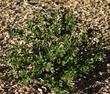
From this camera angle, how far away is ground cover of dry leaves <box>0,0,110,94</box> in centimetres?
637

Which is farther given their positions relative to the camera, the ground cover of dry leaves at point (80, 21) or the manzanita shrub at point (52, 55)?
the ground cover of dry leaves at point (80, 21)

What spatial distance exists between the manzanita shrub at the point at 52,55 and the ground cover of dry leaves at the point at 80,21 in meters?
0.19

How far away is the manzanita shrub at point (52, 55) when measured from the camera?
618 cm

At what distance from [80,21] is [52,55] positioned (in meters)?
1.80

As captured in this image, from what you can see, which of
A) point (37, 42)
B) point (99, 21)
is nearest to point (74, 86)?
point (37, 42)

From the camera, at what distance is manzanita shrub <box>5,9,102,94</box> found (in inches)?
243

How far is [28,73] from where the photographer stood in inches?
246

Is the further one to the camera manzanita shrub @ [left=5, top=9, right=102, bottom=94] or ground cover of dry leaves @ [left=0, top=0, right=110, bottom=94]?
ground cover of dry leaves @ [left=0, top=0, right=110, bottom=94]

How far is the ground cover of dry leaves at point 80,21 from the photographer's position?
6.37m

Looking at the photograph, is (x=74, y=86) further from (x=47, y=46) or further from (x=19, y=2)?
(x=19, y=2)

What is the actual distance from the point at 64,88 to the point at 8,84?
1023 millimetres

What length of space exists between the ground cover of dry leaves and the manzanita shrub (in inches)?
7.5

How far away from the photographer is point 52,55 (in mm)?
6344

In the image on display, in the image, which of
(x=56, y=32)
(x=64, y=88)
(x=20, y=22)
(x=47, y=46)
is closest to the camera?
(x=64, y=88)
